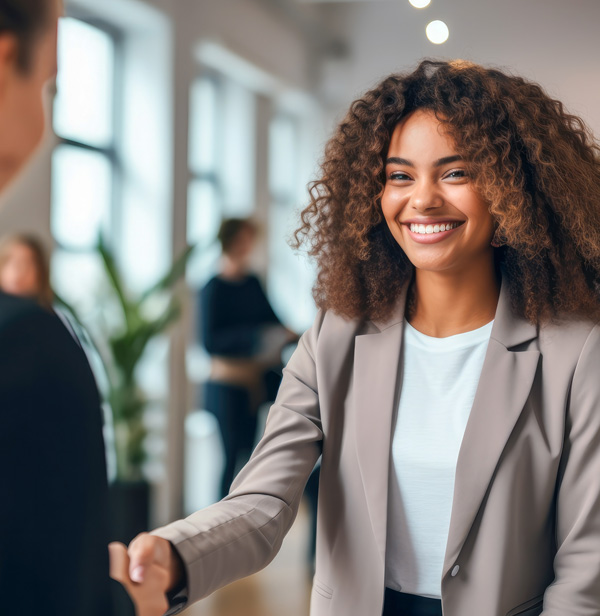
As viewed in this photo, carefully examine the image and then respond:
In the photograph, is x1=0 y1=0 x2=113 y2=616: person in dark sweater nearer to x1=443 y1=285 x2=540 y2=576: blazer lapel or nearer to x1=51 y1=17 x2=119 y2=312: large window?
x1=443 y1=285 x2=540 y2=576: blazer lapel

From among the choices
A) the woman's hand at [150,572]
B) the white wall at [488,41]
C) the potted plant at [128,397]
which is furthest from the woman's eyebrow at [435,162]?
the potted plant at [128,397]

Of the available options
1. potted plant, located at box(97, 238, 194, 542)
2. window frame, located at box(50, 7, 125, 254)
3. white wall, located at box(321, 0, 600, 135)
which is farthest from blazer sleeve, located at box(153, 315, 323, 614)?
window frame, located at box(50, 7, 125, 254)

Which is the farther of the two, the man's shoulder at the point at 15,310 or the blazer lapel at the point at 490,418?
the blazer lapel at the point at 490,418

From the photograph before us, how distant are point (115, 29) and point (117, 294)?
1750 mm

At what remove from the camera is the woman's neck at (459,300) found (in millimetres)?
1391

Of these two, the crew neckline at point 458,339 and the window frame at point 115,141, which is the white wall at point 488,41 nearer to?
the window frame at point 115,141

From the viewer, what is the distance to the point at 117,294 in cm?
405

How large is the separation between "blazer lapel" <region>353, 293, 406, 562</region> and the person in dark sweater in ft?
3.02

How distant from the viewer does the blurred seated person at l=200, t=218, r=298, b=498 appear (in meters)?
4.38

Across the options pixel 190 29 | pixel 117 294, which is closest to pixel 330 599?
pixel 117 294

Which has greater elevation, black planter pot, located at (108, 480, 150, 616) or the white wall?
the white wall

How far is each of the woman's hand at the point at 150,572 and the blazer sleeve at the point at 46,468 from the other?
16.3 inches

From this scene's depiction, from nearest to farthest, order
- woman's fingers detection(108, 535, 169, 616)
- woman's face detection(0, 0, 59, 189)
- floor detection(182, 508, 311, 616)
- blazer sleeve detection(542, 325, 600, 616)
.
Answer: woman's face detection(0, 0, 59, 189) → woman's fingers detection(108, 535, 169, 616) → blazer sleeve detection(542, 325, 600, 616) → floor detection(182, 508, 311, 616)

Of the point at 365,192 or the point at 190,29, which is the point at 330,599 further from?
the point at 190,29
